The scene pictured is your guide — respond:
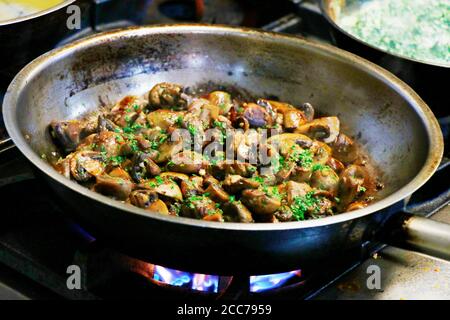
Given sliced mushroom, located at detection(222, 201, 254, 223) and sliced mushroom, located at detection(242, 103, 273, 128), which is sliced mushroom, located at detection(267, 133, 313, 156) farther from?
sliced mushroom, located at detection(222, 201, 254, 223)

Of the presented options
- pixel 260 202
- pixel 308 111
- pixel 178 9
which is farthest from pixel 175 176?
pixel 178 9

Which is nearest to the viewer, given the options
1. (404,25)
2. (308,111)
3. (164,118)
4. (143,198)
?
(143,198)

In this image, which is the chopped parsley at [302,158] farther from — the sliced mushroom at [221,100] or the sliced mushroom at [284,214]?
the sliced mushroom at [221,100]

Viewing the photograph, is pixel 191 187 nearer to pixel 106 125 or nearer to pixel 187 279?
pixel 187 279

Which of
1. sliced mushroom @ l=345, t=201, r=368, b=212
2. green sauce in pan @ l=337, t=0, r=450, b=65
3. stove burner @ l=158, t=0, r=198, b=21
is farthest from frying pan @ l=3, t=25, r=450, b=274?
stove burner @ l=158, t=0, r=198, b=21

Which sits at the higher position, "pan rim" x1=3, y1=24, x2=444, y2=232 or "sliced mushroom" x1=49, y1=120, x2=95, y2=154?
"pan rim" x1=3, y1=24, x2=444, y2=232
